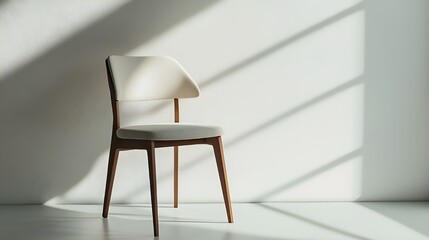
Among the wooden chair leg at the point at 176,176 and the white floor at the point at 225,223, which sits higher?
the wooden chair leg at the point at 176,176

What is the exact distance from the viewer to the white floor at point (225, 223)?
8.36 ft

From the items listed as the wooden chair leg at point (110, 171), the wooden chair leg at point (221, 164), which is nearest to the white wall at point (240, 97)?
the wooden chair leg at point (110, 171)

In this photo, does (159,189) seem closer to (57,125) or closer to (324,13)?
(57,125)

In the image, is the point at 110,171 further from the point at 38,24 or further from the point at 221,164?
the point at 38,24

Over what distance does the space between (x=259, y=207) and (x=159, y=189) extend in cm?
52

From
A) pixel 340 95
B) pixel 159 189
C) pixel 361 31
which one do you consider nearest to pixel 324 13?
pixel 361 31

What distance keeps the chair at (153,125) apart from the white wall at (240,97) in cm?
21

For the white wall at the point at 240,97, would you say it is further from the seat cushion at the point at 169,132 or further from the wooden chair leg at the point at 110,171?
the seat cushion at the point at 169,132

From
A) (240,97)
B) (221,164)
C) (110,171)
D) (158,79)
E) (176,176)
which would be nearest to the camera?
(221,164)

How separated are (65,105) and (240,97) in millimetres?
887

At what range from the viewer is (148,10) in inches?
125

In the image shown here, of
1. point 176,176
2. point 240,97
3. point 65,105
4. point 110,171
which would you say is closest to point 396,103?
point 240,97

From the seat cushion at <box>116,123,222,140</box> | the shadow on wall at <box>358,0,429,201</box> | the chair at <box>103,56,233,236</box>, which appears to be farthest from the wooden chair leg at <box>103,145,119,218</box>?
the shadow on wall at <box>358,0,429,201</box>

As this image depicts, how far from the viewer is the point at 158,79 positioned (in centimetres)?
300
